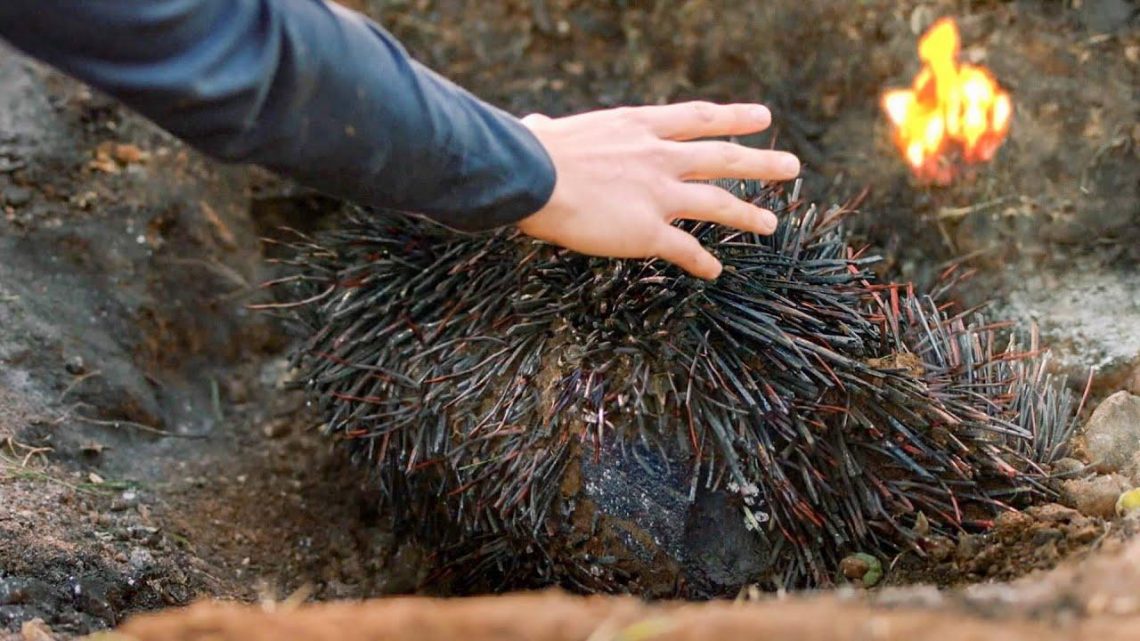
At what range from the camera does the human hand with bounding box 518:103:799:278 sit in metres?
1.91

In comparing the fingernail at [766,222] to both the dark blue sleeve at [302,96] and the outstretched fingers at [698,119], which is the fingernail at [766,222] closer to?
the outstretched fingers at [698,119]

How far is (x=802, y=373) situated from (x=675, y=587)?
507mm

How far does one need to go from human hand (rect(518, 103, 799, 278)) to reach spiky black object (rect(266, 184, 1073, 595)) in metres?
0.19

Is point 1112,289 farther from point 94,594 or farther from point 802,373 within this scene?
point 94,594

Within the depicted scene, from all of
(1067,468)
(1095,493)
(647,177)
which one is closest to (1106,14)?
(1067,468)

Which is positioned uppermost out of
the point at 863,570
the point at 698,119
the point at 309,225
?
the point at 698,119

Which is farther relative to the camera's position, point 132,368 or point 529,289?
point 132,368

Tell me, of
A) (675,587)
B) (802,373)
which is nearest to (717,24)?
(802,373)

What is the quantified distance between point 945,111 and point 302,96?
2.30 m

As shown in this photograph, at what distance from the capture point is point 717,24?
11.8 ft

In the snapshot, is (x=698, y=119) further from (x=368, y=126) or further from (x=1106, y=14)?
(x=1106, y=14)

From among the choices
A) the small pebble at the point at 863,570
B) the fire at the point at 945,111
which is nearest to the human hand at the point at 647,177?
the small pebble at the point at 863,570

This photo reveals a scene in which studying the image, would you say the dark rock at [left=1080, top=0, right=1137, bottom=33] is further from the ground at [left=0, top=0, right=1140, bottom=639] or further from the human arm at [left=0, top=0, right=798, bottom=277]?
the human arm at [left=0, top=0, right=798, bottom=277]

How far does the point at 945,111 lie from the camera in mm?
3283
